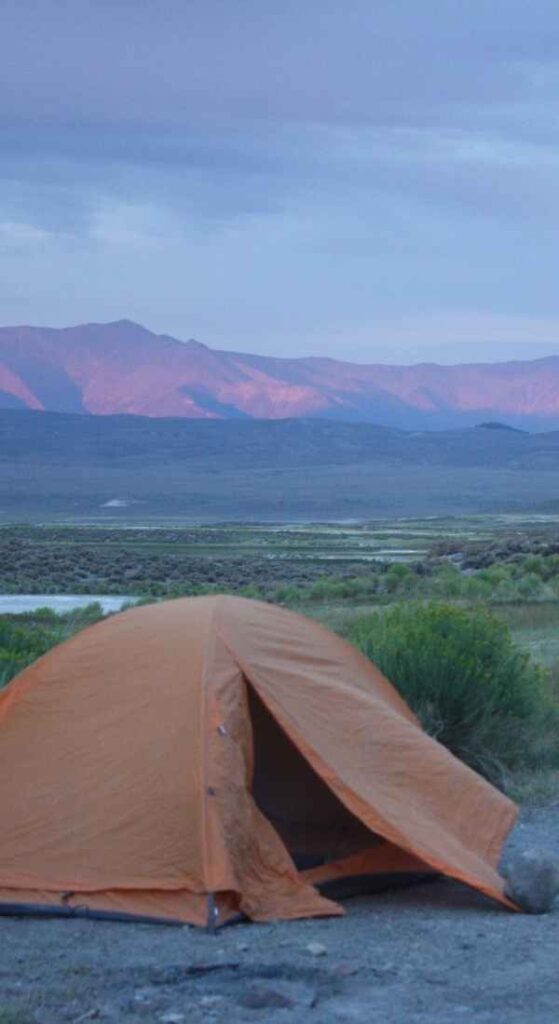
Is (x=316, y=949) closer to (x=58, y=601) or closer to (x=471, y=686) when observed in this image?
(x=471, y=686)

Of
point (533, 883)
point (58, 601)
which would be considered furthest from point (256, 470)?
point (533, 883)

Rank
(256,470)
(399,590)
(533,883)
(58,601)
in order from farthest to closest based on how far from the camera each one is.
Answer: (256,470), (58,601), (399,590), (533,883)

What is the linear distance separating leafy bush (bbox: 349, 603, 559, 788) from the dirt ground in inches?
139

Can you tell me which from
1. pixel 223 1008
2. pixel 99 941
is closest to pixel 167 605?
pixel 99 941

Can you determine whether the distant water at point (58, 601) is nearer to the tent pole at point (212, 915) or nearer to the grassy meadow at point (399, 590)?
the grassy meadow at point (399, 590)

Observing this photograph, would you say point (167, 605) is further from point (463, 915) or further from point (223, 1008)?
point (223, 1008)

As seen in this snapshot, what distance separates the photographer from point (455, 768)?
370 inches

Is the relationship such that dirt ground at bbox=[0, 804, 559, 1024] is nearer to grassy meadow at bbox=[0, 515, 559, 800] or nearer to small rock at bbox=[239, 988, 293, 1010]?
small rock at bbox=[239, 988, 293, 1010]

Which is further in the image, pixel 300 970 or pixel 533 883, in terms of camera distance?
pixel 533 883

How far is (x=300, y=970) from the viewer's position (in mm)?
7320

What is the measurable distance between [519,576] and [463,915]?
32.2m

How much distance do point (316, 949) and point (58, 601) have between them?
33.4 meters

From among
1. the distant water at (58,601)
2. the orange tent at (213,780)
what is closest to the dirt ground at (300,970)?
the orange tent at (213,780)

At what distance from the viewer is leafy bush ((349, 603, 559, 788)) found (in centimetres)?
1224
